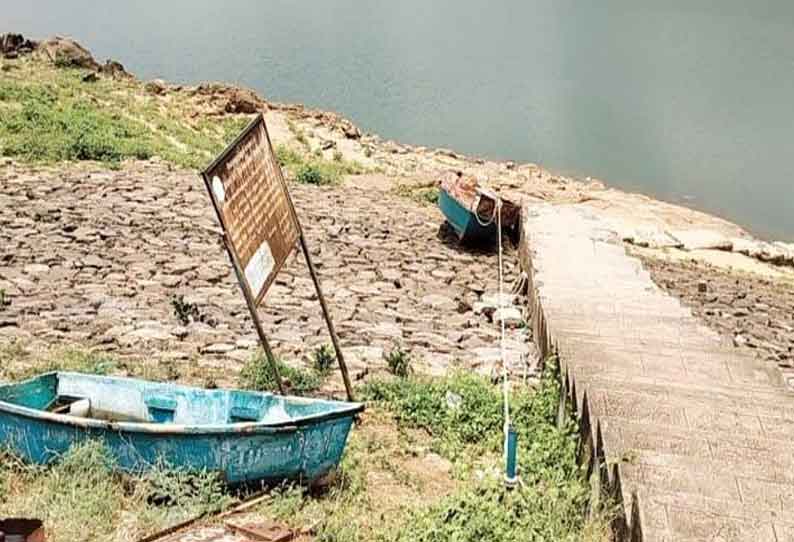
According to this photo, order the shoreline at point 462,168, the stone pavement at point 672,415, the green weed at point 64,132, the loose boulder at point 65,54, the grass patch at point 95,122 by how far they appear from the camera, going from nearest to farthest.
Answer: the stone pavement at point 672,415 < the green weed at point 64,132 < the grass patch at point 95,122 < the shoreline at point 462,168 < the loose boulder at point 65,54

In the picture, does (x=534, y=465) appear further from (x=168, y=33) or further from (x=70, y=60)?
(x=168, y=33)

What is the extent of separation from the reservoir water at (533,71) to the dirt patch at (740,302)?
39.9ft

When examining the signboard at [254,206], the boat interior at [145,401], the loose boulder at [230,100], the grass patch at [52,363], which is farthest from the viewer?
the loose boulder at [230,100]

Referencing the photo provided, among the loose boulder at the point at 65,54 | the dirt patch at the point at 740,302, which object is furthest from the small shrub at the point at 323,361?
the loose boulder at the point at 65,54

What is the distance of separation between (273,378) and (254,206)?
1.72 m

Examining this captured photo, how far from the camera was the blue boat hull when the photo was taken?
14.4 metres

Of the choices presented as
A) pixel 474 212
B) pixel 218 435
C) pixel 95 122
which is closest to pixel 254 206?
pixel 218 435

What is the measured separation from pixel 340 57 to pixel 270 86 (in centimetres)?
556

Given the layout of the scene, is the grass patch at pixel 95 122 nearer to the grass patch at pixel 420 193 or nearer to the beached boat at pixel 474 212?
the grass patch at pixel 420 193

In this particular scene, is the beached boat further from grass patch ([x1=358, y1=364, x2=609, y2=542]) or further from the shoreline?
grass patch ([x1=358, y1=364, x2=609, y2=542])

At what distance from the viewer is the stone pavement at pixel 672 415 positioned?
477 centimetres

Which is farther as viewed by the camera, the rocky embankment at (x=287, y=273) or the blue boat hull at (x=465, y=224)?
the blue boat hull at (x=465, y=224)

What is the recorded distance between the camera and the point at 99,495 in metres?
5.62

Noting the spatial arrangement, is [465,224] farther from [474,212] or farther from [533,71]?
[533,71]
